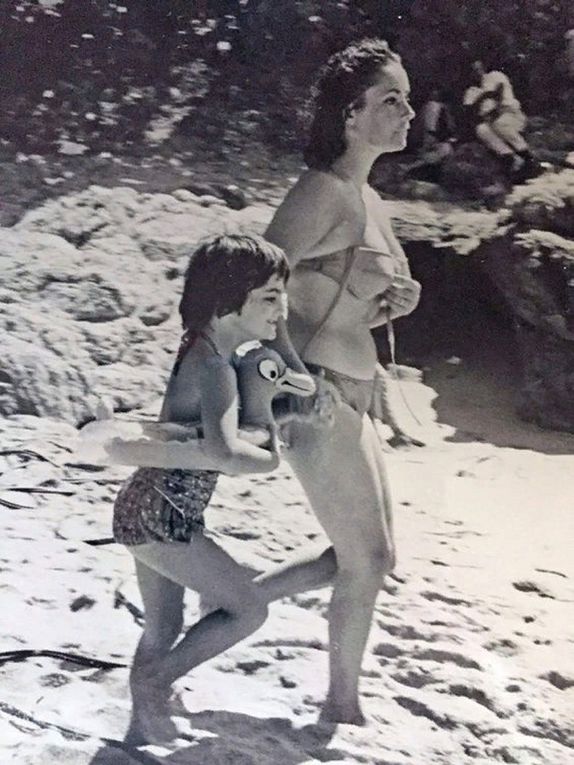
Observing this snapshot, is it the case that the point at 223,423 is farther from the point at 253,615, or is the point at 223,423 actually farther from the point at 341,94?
the point at 341,94

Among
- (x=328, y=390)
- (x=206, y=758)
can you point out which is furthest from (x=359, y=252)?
(x=206, y=758)

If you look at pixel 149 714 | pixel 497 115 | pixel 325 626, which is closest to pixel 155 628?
pixel 149 714

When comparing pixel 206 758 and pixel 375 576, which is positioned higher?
pixel 375 576

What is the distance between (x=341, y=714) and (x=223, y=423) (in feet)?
1.60

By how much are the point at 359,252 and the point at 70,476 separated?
0.58m

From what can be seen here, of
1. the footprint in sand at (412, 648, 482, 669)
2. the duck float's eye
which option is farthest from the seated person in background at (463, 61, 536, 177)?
the footprint in sand at (412, 648, 482, 669)

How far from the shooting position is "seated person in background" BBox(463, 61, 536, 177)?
169 cm

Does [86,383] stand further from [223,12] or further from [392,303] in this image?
[223,12]

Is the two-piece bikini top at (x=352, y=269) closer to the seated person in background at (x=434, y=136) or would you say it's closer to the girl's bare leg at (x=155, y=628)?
the seated person in background at (x=434, y=136)

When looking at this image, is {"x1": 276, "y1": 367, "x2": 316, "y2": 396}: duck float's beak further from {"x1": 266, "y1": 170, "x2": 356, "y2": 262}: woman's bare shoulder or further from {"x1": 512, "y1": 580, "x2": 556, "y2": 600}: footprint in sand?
{"x1": 512, "y1": 580, "x2": 556, "y2": 600}: footprint in sand

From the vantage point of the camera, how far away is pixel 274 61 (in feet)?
5.53

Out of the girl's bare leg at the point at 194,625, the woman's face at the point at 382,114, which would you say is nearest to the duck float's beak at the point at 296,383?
the girl's bare leg at the point at 194,625

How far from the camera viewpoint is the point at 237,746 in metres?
1.57

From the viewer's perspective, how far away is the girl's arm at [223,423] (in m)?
1.55
